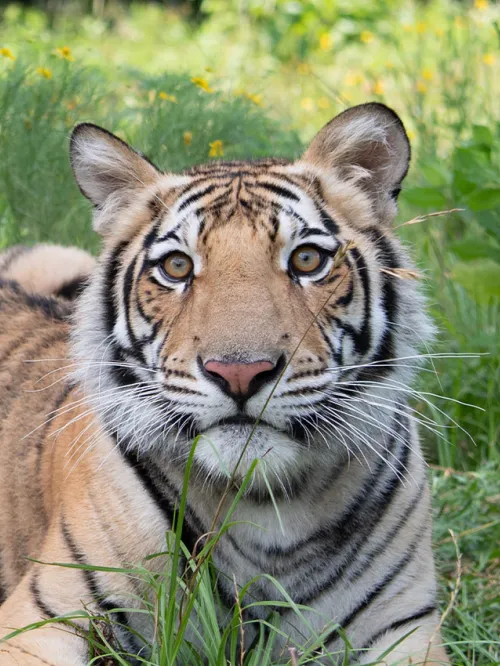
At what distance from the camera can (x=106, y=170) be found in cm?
257

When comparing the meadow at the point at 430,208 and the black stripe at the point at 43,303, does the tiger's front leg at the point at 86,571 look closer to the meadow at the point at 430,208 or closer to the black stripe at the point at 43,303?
the meadow at the point at 430,208

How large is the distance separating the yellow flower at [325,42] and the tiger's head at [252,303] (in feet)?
22.2

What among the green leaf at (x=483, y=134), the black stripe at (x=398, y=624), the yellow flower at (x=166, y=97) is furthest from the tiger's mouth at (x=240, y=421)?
the yellow flower at (x=166, y=97)

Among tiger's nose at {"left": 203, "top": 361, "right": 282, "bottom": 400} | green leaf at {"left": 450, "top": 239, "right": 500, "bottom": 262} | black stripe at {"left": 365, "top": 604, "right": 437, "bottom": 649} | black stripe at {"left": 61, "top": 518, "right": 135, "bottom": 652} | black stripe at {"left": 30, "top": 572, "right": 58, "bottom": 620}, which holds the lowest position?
black stripe at {"left": 30, "top": 572, "right": 58, "bottom": 620}

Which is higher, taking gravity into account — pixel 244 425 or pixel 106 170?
pixel 106 170

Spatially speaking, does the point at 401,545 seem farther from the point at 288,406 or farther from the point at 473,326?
the point at 473,326

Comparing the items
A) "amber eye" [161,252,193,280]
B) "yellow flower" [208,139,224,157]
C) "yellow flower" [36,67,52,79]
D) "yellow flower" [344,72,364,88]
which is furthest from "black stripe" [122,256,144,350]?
"yellow flower" [344,72,364,88]

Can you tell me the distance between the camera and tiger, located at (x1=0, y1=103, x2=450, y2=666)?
6.96 feet

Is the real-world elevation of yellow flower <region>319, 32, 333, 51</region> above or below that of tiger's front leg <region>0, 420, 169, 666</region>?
above

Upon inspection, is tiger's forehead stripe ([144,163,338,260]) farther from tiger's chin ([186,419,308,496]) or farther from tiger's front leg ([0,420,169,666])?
tiger's front leg ([0,420,169,666])

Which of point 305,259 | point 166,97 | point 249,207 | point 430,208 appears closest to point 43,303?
point 166,97

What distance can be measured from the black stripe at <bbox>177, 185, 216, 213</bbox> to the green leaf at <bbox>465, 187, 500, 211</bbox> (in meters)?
1.18

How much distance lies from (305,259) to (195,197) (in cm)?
35

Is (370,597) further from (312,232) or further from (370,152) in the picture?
(370,152)
